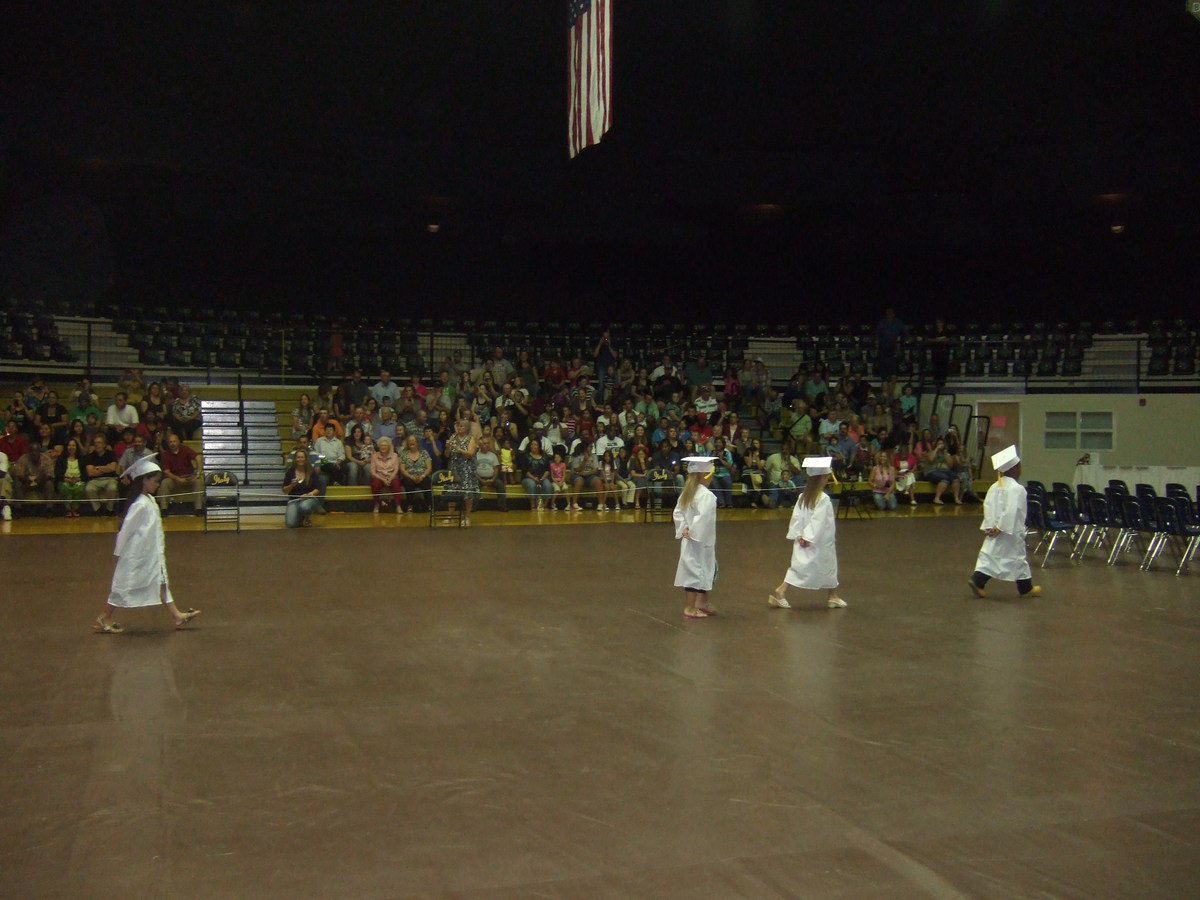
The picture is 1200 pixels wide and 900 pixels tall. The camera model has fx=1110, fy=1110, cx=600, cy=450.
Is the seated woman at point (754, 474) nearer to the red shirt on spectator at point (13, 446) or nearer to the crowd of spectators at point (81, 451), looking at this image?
the crowd of spectators at point (81, 451)

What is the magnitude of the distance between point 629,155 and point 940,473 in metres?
10.6

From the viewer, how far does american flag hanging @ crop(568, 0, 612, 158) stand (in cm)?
1404

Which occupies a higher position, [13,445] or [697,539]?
[13,445]

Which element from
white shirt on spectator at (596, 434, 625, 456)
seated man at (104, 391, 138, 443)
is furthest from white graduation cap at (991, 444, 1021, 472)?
seated man at (104, 391, 138, 443)

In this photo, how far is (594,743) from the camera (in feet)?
21.4

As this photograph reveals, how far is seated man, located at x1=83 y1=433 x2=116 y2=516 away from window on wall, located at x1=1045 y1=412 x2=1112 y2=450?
65.5ft

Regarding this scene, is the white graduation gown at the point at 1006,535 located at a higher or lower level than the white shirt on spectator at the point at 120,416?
lower

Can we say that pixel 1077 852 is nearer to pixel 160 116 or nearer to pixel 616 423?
pixel 616 423

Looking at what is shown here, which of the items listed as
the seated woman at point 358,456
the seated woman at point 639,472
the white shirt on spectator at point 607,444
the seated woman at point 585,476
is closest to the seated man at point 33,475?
the seated woman at point 358,456

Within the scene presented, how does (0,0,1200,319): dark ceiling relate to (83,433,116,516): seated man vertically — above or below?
above

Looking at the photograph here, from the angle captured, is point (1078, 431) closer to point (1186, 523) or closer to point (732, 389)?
point (732, 389)

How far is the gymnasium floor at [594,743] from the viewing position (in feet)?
15.8

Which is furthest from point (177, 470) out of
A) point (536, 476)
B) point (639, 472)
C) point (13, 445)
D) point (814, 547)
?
point (814, 547)

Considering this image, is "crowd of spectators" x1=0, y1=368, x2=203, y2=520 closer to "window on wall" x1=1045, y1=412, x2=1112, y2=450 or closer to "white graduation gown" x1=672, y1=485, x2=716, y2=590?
"white graduation gown" x1=672, y1=485, x2=716, y2=590
